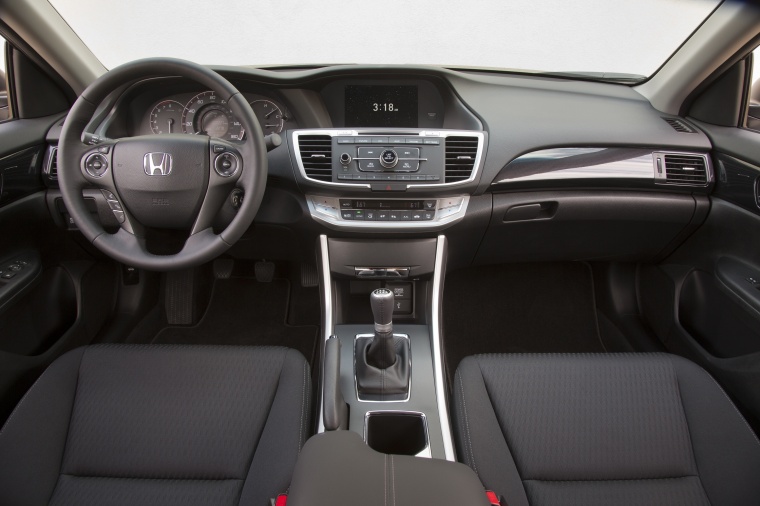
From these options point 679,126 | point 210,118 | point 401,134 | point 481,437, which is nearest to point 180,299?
point 210,118

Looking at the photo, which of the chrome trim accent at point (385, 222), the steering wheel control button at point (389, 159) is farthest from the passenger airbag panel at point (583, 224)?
the steering wheel control button at point (389, 159)

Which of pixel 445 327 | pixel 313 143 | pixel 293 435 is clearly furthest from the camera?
pixel 445 327

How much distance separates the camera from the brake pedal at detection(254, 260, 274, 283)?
2.33 m

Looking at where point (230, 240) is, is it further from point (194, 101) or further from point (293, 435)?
point (194, 101)

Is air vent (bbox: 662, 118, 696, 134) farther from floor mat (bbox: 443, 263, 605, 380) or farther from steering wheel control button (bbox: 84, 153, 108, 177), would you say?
steering wheel control button (bbox: 84, 153, 108, 177)

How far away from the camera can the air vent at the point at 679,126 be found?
69.8 inches

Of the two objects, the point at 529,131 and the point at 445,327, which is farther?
the point at 445,327

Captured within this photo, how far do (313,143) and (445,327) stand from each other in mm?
1159

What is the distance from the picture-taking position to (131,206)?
1.42m

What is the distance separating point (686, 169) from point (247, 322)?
6.40ft

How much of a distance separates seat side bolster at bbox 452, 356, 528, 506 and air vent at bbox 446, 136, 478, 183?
0.59 meters

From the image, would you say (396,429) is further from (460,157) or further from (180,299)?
(180,299)

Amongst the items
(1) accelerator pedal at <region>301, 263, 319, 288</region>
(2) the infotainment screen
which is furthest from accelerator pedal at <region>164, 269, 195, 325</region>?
(2) the infotainment screen

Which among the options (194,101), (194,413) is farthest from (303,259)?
(194,413)
